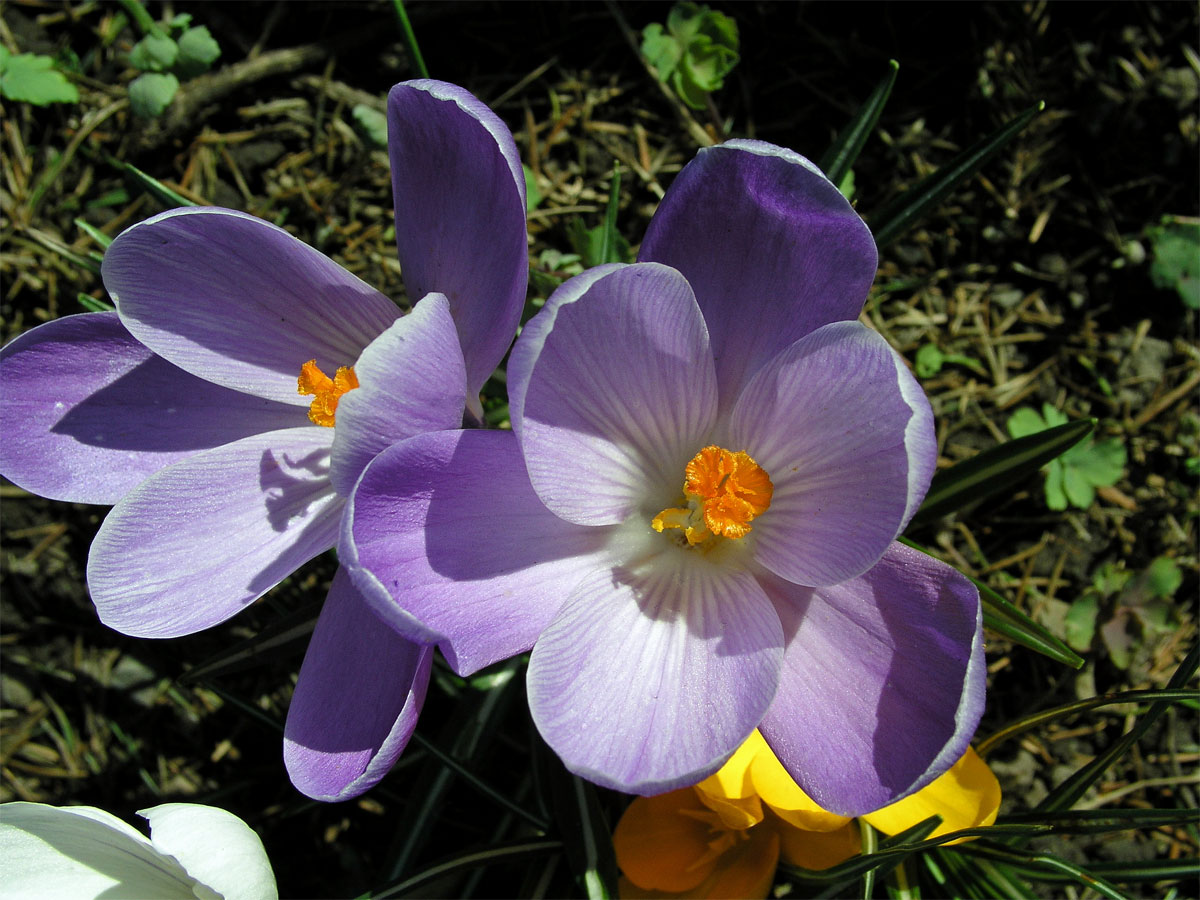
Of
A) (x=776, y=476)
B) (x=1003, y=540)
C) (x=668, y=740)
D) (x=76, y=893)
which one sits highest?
(x=776, y=476)

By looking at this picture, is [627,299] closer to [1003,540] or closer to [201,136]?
[1003,540]

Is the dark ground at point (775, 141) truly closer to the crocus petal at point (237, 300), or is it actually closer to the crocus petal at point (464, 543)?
the crocus petal at point (237, 300)

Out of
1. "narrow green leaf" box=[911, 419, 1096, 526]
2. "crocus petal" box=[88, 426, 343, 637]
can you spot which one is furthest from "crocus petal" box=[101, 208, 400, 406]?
"narrow green leaf" box=[911, 419, 1096, 526]

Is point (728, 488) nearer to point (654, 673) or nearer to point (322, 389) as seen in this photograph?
point (654, 673)

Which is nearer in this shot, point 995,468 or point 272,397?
point 272,397

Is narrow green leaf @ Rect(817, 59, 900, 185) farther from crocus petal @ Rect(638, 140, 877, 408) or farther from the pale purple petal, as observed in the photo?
the pale purple petal

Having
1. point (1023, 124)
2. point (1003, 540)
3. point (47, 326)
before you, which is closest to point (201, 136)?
point (47, 326)

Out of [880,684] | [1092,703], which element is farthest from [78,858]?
[1092,703]
